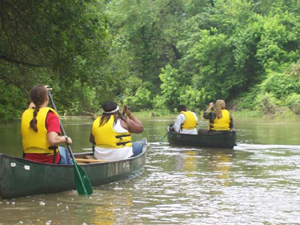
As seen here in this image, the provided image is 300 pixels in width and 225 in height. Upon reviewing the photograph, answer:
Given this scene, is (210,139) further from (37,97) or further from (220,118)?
(37,97)

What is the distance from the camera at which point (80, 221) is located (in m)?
6.16

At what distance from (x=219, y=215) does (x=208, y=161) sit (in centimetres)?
548

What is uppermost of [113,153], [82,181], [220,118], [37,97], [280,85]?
[280,85]

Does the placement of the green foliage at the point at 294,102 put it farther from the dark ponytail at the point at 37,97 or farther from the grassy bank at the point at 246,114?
the dark ponytail at the point at 37,97

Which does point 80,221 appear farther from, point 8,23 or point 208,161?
point 8,23

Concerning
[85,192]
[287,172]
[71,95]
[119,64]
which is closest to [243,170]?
[287,172]

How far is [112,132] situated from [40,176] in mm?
1908

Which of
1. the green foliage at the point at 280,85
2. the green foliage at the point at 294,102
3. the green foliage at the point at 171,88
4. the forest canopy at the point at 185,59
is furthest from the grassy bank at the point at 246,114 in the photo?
the green foliage at the point at 280,85

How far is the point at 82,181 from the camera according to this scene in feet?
24.8

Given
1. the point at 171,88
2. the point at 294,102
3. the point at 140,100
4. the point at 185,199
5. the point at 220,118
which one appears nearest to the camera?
the point at 185,199

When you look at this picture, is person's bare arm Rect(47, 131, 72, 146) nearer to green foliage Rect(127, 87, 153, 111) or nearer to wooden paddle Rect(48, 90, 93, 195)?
wooden paddle Rect(48, 90, 93, 195)

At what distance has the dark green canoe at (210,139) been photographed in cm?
1438

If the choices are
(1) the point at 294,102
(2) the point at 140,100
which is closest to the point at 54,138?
(1) the point at 294,102

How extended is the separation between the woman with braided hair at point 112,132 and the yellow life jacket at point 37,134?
165 cm
